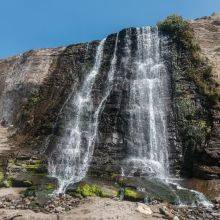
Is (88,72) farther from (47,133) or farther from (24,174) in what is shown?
(24,174)

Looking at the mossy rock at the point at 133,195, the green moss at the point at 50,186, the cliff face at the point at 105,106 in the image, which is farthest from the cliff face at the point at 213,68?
the green moss at the point at 50,186

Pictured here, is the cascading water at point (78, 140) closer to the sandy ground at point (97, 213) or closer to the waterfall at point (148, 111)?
the waterfall at point (148, 111)

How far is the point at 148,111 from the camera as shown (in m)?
28.0

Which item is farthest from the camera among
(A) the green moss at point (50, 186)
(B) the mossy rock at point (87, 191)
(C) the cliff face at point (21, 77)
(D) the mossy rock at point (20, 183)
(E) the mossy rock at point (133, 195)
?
(C) the cliff face at point (21, 77)

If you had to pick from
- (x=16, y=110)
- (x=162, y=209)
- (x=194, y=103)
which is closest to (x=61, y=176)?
(x=162, y=209)

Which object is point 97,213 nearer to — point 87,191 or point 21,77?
point 87,191

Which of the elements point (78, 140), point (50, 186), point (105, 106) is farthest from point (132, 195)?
point (105, 106)

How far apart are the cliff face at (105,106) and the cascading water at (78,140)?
436 millimetres

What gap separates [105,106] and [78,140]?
3033mm

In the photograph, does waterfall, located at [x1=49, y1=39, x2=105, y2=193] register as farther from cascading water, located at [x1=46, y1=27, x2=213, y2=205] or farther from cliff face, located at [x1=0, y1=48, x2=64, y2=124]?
cliff face, located at [x1=0, y1=48, x2=64, y2=124]

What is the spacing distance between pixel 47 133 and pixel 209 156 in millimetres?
10089

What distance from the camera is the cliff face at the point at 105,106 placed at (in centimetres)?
2534

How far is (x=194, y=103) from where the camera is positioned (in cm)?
2797

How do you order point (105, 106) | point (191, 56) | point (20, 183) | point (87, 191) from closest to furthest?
point (87, 191) < point (20, 183) < point (105, 106) < point (191, 56)
